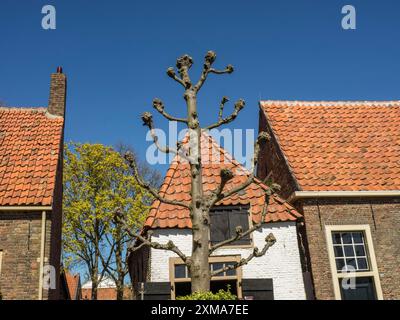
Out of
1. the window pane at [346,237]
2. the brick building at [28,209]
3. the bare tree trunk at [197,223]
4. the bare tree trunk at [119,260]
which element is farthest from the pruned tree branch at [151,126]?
the bare tree trunk at [119,260]

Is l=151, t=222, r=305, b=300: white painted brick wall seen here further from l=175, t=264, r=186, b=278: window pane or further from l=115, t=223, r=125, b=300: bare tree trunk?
l=115, t=223, r=125, b=300: bare tree trunk

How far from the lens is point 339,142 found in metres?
13.8

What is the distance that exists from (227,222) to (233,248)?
30.0 inches

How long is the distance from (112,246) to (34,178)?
35.8 feet

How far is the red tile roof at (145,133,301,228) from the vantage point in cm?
1109

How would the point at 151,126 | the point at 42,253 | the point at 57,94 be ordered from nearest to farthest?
the point at 151,126 < the point at 42,253 < the point at 57,94

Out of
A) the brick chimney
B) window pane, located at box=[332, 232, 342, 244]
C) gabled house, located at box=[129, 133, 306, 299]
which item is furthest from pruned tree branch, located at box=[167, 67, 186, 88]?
the brick chimney

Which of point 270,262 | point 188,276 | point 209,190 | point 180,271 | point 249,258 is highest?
point 209,190

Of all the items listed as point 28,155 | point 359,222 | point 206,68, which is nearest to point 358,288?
point 359,222

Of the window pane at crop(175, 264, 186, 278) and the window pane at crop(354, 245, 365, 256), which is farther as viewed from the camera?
the window pane at crop(354, 245, 365, 256)

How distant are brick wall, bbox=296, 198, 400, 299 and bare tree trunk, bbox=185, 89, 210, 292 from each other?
5.84m

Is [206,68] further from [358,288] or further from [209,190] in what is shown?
[358,288]

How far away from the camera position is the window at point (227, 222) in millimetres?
11125

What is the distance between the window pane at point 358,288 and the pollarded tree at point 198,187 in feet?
17.3
